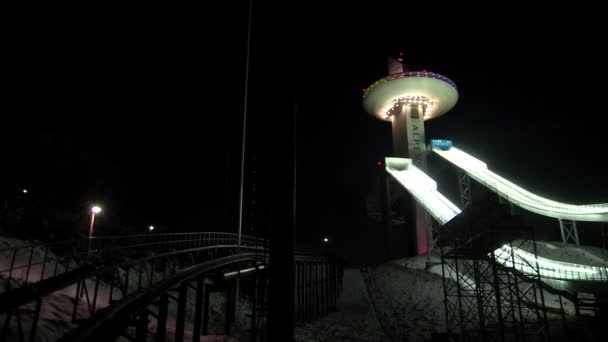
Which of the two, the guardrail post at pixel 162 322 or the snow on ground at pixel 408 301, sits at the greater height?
the guardrail post at pixel 162 322

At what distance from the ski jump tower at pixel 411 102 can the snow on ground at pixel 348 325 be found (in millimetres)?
22778

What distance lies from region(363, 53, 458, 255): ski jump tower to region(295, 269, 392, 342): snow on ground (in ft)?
74.7

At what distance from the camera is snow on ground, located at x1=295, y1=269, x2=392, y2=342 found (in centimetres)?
2145

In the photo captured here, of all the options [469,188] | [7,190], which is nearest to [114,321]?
[7,190]

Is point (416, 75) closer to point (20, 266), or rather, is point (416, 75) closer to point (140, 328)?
point (20, 266)

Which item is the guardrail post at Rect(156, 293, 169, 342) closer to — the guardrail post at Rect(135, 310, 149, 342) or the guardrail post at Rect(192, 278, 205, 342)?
the guardrail post at Rect(135, 310, 149, 342)

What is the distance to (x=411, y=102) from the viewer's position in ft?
193

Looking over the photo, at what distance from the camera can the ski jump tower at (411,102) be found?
55375 millimetres

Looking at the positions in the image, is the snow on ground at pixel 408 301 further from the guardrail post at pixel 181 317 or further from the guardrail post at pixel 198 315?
the guardrail post at pixel 181 317

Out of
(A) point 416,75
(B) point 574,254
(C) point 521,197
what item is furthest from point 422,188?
(A) point 416,75

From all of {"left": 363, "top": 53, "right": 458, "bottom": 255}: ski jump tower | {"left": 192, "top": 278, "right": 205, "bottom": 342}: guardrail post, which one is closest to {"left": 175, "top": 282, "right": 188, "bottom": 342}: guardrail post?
{"left": 192, "top": 278, "right": 205, "bottom": 342}: guardrail post

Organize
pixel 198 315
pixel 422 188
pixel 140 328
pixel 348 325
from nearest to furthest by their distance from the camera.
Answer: pixel 140 328
pixel 198 315
pixel 348 325
pixel 422 188

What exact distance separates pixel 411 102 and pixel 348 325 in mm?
41720

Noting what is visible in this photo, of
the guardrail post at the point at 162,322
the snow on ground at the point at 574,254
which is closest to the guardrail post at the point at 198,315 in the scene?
the guardrail post at the point at 162,322
